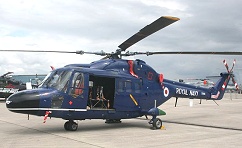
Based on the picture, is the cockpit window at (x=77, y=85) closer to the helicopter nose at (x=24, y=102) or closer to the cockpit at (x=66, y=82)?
the cockpit at (x=66, y=82)

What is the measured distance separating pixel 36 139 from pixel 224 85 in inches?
462

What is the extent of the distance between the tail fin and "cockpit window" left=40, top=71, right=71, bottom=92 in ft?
29.9

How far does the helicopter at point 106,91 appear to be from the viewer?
970 centimetres

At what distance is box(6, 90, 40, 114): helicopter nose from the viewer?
9.38m

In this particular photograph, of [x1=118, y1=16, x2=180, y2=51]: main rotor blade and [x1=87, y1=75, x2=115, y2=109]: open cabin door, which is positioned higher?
[x1=118, y1=16, x2=180, y2=51]: main rotor blade

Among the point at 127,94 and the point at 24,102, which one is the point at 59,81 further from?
the point at 127,94

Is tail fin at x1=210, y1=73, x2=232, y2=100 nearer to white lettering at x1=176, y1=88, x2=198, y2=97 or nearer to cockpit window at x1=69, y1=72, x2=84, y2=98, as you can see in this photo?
white lettering at x1=176, y1=88, x2=198, y2=97

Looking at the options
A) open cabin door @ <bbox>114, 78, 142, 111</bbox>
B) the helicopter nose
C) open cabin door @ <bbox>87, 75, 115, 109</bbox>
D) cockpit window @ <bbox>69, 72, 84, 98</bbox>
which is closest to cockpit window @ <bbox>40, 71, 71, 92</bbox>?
cockpit window @ <bbox>69, 72, 84, 98</bbox>

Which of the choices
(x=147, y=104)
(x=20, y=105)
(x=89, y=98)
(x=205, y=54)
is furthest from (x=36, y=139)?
(x=205, y=54)

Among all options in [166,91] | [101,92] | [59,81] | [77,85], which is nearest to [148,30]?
[77,85]

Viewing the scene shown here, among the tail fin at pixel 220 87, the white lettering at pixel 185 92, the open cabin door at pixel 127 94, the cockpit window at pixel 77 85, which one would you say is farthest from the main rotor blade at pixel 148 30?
the tail fin at pixel 220 87

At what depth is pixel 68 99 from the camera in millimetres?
10195

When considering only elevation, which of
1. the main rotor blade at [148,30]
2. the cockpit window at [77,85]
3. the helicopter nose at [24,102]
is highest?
the main rotor blade at [148,30]

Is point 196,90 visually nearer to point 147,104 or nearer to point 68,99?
point 147,104
